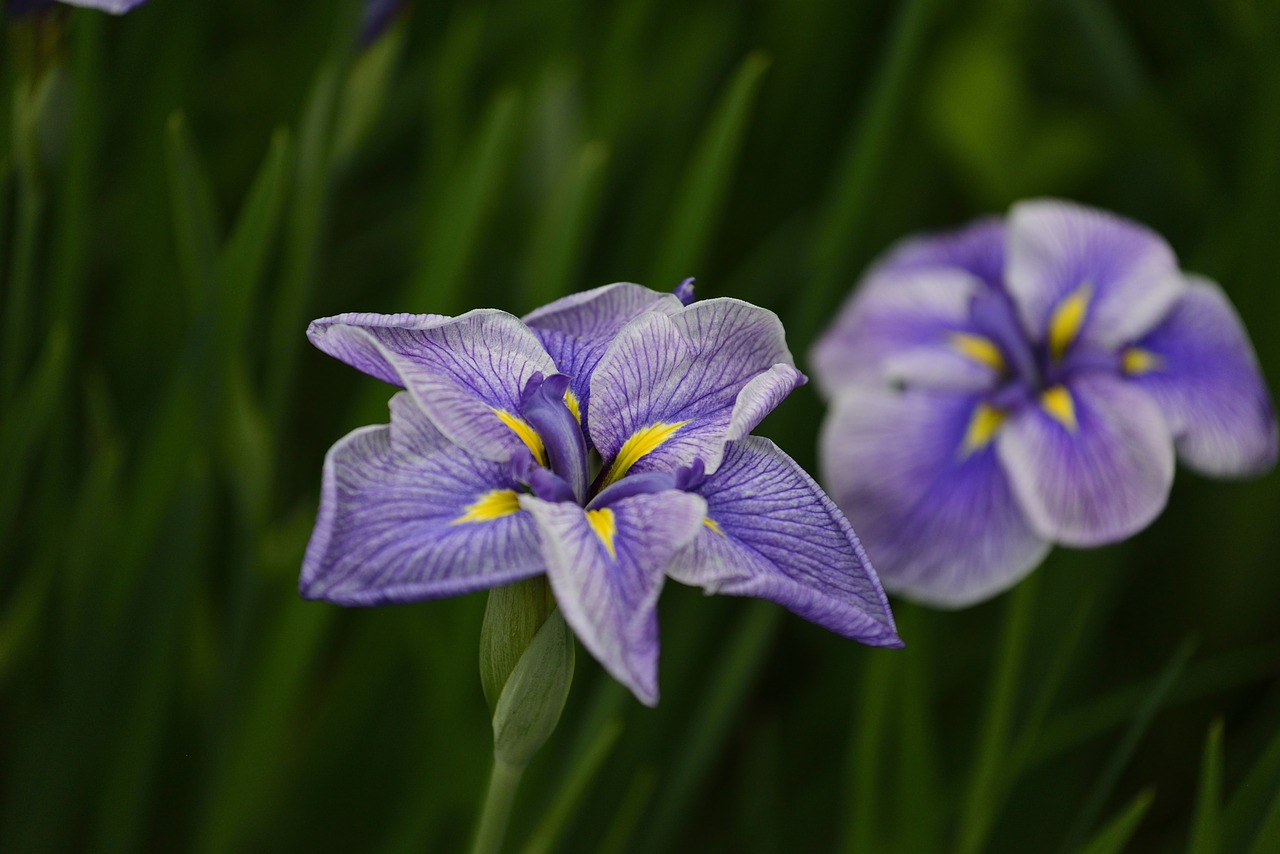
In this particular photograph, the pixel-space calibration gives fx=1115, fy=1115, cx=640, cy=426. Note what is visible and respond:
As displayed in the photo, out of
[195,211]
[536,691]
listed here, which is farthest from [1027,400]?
[195,211]

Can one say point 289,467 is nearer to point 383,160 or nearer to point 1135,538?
point 383,160

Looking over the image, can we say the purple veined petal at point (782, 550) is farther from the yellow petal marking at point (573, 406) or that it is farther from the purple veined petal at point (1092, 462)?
the purple veined petal at point (1092, 462)

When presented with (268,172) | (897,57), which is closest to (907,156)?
(897,57)

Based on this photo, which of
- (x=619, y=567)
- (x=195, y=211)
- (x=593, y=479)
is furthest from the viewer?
(x=195, y=211)

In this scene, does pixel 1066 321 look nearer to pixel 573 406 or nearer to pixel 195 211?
pixel 573 406

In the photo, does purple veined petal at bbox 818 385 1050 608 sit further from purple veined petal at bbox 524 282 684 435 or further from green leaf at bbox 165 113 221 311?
green leaf at bbox 165 113 221 311

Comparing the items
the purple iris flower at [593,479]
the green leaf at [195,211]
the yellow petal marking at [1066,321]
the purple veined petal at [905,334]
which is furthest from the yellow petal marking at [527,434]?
the yellow petal marking at [1066,321]
